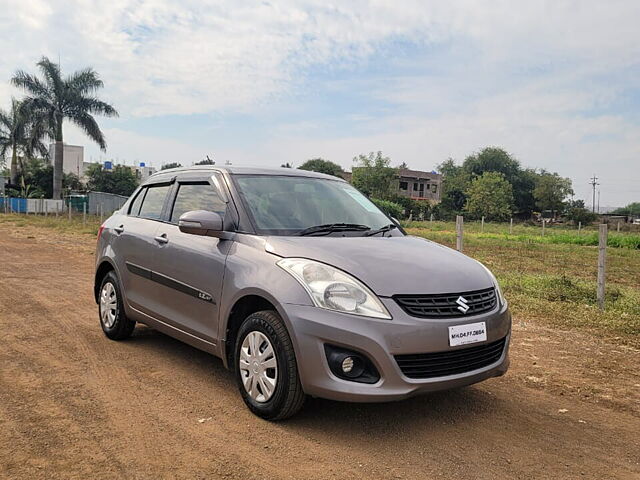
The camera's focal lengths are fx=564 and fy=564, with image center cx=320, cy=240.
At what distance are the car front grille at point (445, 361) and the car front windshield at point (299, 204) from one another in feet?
4.06

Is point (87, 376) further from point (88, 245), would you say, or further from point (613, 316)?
point (88, 245)

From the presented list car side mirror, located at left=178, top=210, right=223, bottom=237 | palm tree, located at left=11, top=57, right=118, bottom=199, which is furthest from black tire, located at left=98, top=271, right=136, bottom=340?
palm tree, located at left=11, top=57, right=118, bottom=199

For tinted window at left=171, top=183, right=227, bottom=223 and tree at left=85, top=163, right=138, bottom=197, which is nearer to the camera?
tinted window at left=171, top=183, right=227, bottom=223

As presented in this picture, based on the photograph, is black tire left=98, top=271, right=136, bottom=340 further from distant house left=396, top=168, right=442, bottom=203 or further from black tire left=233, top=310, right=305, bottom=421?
distant house left=396, top=168, right=442, bottom=203

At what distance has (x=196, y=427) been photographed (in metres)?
3.47

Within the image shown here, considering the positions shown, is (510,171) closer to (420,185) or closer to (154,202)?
(420,185)

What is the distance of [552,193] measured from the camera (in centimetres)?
6812

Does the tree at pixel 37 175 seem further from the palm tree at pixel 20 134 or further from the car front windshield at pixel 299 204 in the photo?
the car front windshield at pixel 299 204

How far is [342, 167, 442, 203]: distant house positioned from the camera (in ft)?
237

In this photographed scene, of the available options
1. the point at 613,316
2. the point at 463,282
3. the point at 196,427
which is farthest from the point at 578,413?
the point at 613,316

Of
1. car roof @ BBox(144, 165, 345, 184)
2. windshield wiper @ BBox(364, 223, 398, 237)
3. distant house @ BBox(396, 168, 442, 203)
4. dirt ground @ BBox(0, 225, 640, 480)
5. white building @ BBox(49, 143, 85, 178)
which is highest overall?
white building @ BBox(49, 143, 85, 178)

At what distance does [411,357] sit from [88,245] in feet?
51.5

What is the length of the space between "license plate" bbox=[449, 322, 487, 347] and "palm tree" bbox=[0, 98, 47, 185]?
41.1 metres

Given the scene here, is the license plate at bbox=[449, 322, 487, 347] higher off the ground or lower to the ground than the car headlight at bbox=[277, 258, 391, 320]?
lower
